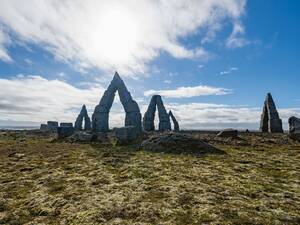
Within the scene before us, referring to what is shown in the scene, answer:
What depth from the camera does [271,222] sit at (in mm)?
10109

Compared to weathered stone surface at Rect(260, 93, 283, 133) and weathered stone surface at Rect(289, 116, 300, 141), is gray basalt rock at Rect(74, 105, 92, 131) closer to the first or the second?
weathered stone surface at Rect(260, 93, 283, 133)

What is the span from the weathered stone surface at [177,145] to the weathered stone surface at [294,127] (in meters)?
16.0

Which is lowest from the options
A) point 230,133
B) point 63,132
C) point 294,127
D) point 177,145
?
point 177,145

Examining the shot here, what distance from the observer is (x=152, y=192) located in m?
13.6

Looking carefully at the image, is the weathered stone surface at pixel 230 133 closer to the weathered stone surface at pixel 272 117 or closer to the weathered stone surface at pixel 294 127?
the weathered stone surface at pixel 294 127

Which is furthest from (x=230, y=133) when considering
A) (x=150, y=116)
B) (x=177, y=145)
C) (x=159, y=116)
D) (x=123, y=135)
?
(x=150, y=116)

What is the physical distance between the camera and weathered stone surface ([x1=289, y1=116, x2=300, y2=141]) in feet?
123

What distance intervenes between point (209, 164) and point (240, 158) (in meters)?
4.11

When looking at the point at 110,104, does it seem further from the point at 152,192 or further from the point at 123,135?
the point at 152,192

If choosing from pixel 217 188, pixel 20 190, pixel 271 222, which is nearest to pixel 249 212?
pixel 271 222

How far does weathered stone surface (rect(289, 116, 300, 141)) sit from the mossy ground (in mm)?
16561

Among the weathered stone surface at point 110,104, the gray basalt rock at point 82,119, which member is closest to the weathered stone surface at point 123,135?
the weathered stone surface at point 110,104

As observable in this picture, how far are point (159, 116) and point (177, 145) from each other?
133 ft

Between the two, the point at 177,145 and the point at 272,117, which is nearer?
the point at 177,145
